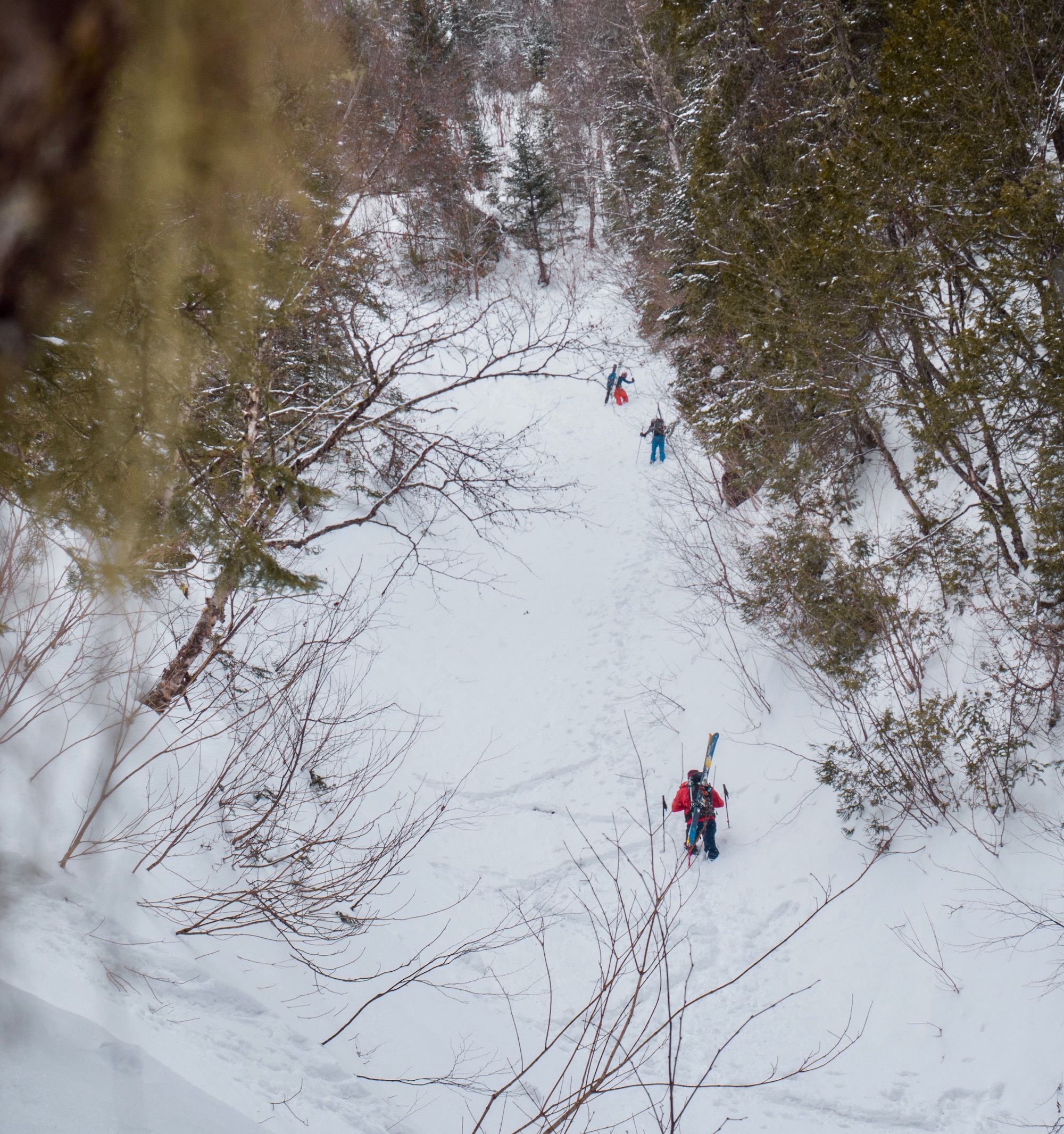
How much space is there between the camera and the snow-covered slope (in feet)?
9.64

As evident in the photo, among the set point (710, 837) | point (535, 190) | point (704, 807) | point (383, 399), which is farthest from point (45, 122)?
point (535, 190)

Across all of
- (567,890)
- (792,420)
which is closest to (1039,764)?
(567,890)

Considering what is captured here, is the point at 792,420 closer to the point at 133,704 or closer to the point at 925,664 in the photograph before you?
the point at 925,664

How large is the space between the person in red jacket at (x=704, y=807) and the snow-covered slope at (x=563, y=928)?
30 centimetres

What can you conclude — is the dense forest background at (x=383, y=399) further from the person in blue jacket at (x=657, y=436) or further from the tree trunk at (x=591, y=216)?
the tree trunk at (x=591, y=216)

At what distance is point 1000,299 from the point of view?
5309 millimetres

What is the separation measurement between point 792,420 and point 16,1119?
972cm

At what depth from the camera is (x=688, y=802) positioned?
285 inches

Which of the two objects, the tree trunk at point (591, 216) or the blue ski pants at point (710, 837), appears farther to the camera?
the tree trunk at point (591, 216)

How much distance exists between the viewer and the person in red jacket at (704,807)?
7.12 metres

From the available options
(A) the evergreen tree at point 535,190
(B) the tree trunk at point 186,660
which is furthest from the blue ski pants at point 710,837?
(A) the evergreen tree at point 535,190

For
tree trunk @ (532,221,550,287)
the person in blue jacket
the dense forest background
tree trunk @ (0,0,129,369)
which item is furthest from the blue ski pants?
tree trunk @ (532,221,550,287)

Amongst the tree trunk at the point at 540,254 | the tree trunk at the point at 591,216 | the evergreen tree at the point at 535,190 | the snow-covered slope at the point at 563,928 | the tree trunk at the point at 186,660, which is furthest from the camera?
the tree trunk at the point at 591,216

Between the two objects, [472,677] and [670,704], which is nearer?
[670,704]
